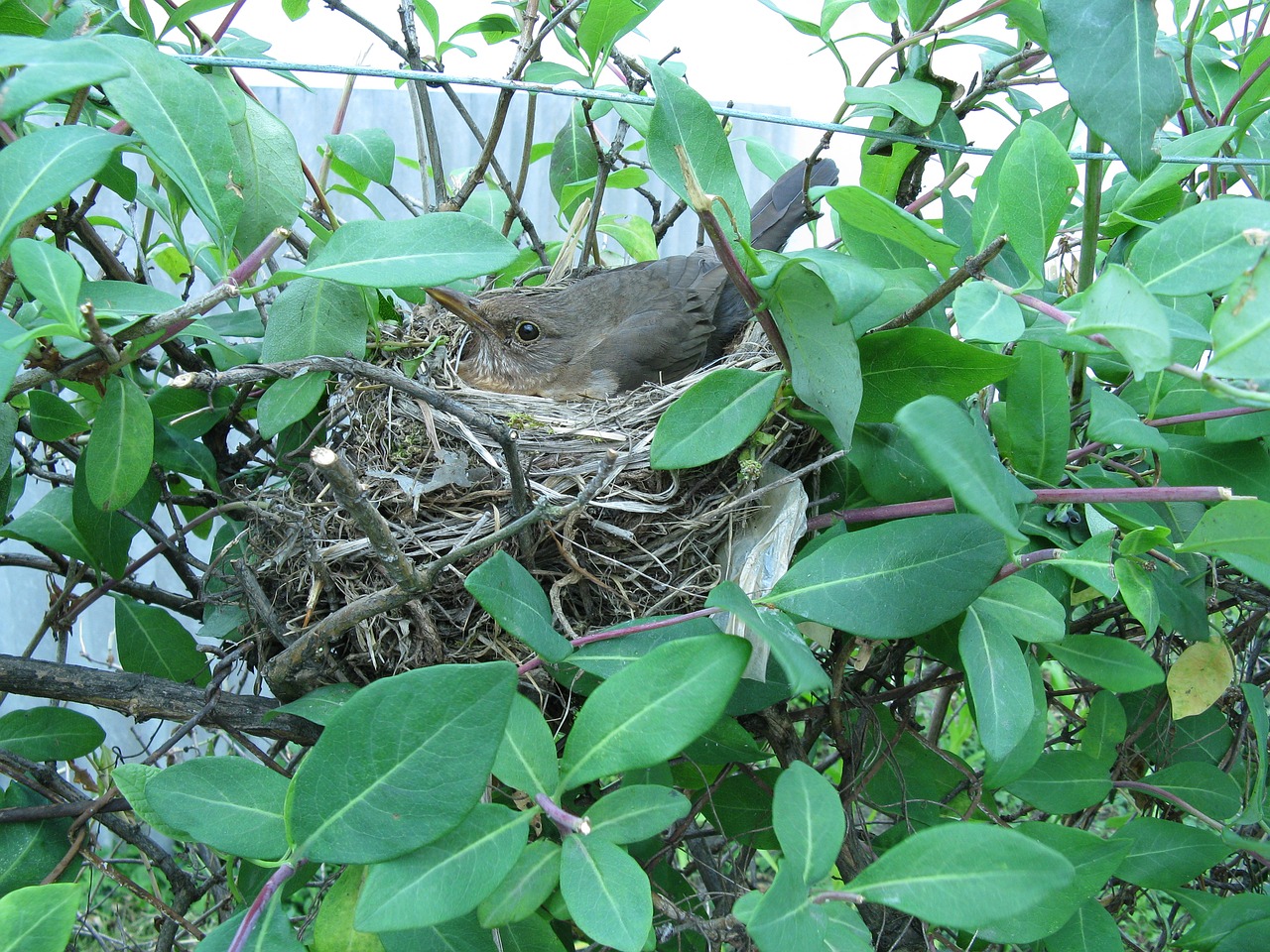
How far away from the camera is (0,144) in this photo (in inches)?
40.0

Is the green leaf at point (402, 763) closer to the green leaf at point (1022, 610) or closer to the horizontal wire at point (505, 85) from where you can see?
the green leaf at point (1022, 610)

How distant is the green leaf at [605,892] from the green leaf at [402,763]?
10cm

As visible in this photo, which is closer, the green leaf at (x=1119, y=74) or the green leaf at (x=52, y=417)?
the green leaf at (x=1119, y=74)

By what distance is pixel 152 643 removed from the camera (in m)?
1.26

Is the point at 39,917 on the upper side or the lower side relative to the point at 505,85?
lower

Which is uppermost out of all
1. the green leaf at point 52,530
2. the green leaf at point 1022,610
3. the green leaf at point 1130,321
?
the green leaf at point 1130,321

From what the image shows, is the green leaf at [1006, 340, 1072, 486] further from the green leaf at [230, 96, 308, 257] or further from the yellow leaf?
the green leaf at [230, 96, 308, 257]

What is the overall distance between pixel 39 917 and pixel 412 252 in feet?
2.03

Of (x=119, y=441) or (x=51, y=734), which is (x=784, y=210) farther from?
(x=51, y=734)

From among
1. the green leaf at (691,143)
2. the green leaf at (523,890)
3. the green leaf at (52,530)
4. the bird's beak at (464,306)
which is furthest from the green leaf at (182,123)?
the bird's beak at (464,306)

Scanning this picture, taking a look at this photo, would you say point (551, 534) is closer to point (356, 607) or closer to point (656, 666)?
point (356, 607)

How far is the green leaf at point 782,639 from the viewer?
647mm

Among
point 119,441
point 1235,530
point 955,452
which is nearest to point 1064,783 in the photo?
point 1235,530

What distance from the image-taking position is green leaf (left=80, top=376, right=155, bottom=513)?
38.6 inches
